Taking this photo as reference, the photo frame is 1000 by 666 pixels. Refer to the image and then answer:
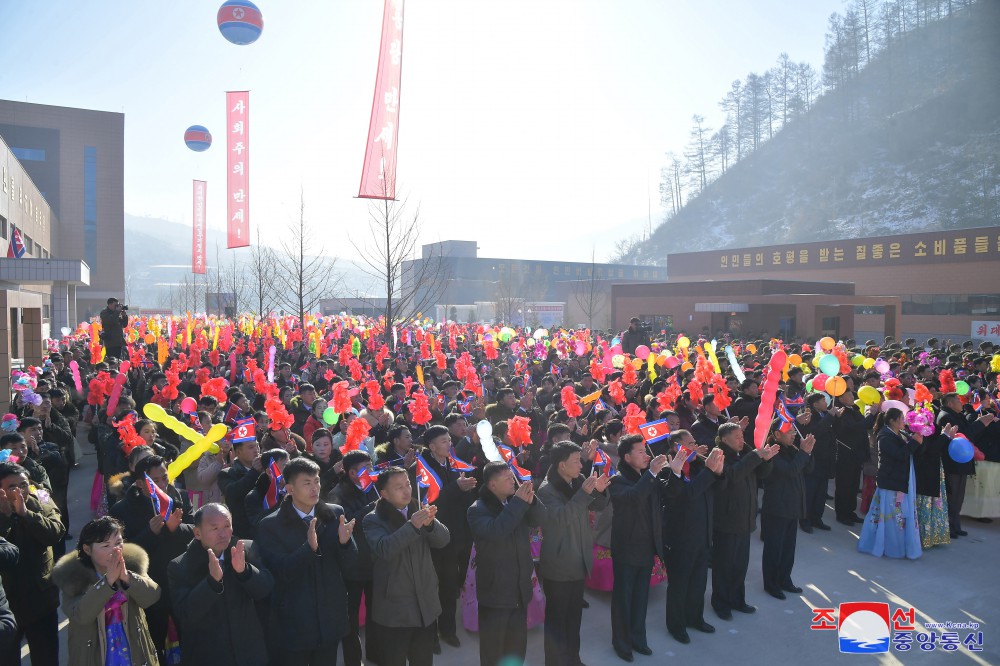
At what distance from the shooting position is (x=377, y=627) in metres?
4.50

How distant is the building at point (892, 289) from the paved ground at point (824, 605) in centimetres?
2424

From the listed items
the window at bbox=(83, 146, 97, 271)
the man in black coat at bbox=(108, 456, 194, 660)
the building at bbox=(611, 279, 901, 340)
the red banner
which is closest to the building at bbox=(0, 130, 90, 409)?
the window at bbox=(83, 146, 97, 271)

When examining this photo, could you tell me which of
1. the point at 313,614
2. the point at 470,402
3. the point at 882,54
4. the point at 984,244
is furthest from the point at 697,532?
the point at 882,54

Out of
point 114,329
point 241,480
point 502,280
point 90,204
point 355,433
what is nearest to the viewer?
point 241,480

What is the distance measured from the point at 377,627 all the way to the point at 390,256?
470 inches

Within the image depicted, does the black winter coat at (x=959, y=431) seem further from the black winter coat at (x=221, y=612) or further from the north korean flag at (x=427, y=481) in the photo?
the black winter coat at (x=221, y=612)

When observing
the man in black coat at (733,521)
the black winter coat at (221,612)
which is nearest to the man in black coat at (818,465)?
the man in black coat at (733,521)

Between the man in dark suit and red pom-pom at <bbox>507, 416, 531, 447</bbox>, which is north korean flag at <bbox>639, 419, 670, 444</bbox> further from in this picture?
the man in dark suit

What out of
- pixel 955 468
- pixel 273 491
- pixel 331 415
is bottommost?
pixel 955 468

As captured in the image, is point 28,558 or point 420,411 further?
point 420,411

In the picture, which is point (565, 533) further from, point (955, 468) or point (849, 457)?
point (955, 468)

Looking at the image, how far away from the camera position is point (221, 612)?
11.9 ft

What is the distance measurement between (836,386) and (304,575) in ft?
24.0

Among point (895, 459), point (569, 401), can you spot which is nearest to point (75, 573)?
point (569, 401)
